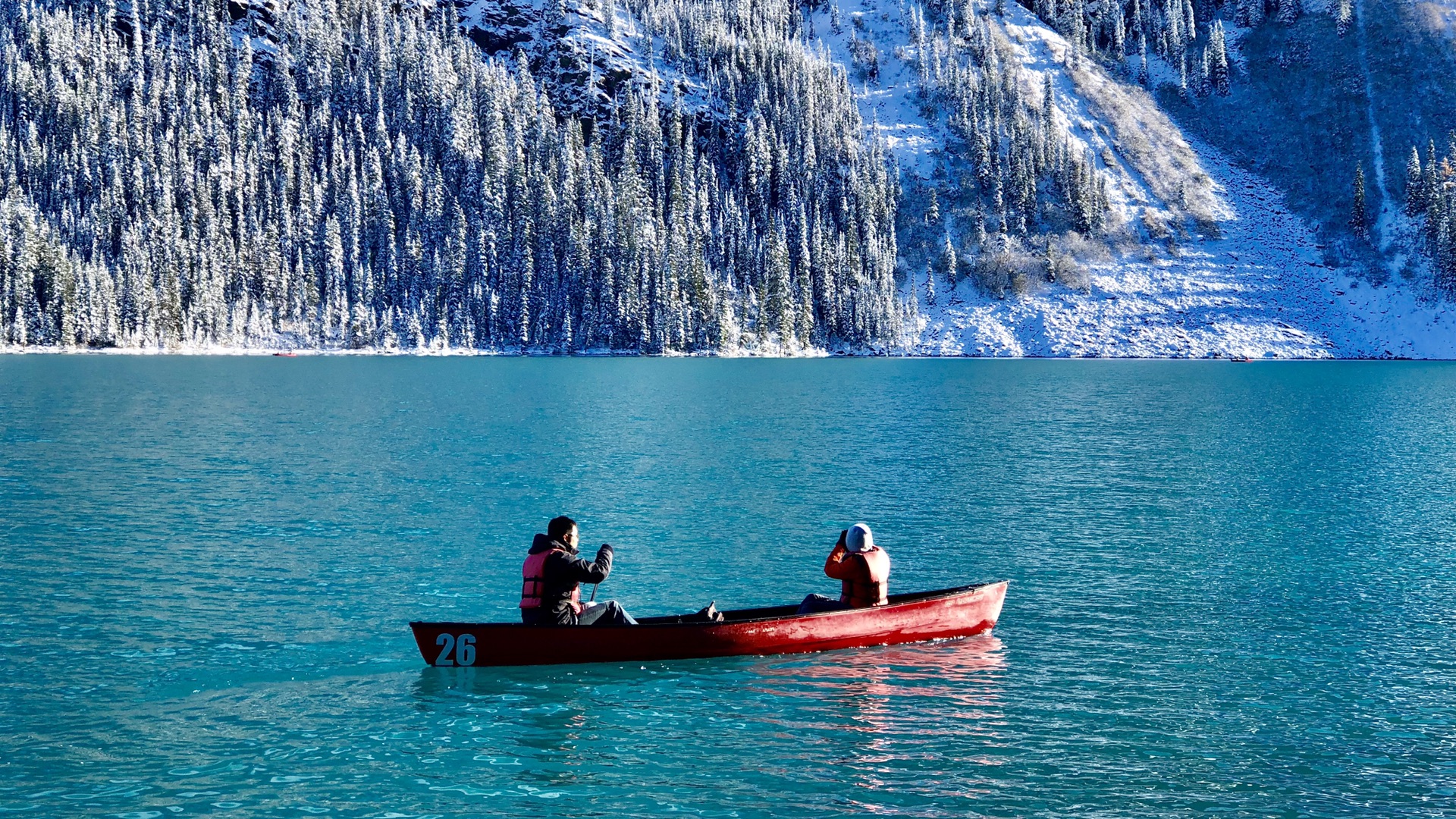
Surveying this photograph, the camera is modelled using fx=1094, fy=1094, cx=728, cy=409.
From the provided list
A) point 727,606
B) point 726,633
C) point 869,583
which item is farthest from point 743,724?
point 727,606

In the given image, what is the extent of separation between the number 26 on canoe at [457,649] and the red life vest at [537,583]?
133cm

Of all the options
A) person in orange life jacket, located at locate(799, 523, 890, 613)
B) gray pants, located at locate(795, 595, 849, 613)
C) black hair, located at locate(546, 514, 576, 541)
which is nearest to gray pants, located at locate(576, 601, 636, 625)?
black hair, located at locate(546, 514, 576, 541)

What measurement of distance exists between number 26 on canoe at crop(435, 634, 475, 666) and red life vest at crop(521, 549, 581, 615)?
1327 millimetres

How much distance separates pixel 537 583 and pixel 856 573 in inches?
274

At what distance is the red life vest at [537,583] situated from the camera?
72.9 ft

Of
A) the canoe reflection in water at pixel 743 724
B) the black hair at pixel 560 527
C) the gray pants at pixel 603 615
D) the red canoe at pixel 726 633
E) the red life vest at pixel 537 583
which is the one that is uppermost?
the black hair at pixel 560 527

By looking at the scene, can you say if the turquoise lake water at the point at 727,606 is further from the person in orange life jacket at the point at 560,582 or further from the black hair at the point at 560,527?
the black hair at the point at 560,527

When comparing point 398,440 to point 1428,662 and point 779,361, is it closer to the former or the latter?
point 1428,662

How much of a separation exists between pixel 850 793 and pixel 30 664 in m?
17.3

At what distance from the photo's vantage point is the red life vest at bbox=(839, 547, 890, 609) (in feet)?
78.9

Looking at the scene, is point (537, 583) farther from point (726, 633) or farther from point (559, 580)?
point (726, 633)

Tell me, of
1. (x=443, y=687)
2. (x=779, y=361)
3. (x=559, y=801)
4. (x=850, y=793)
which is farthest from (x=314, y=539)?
(x=779, y=361)

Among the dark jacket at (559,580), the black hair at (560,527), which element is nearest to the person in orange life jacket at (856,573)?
the dark jacket at (559,580)

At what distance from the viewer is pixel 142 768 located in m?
17.2
